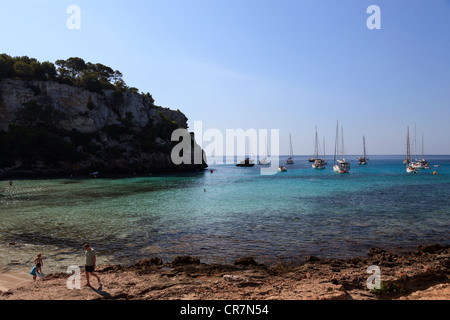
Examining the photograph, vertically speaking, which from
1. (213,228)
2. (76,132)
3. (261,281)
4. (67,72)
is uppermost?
(67,72)

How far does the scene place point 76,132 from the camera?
8450cm

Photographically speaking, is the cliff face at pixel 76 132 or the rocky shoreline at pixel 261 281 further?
the cliff face at pixel 76 132

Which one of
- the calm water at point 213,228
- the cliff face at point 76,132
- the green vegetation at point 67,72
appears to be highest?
the green vegetation at point 67,72

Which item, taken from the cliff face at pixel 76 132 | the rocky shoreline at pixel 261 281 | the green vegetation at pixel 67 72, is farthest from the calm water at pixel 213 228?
the green vegetation at pixel 67 72

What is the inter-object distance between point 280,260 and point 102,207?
24.4 metres

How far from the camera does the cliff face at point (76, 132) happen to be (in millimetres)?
74000

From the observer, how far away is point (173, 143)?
341 ft

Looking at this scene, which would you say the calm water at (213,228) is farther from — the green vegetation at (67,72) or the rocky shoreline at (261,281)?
the green vegetation at (67,72)

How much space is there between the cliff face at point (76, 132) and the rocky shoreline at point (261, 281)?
3076 inches

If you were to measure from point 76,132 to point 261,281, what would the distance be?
9012 cm

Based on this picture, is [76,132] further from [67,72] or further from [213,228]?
[213,228]

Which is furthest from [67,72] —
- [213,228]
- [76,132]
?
[213,228]

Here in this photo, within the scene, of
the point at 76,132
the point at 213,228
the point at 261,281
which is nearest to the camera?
the point at 261,281

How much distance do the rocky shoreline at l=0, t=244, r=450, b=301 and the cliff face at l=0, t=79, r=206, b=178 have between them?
78.1m
